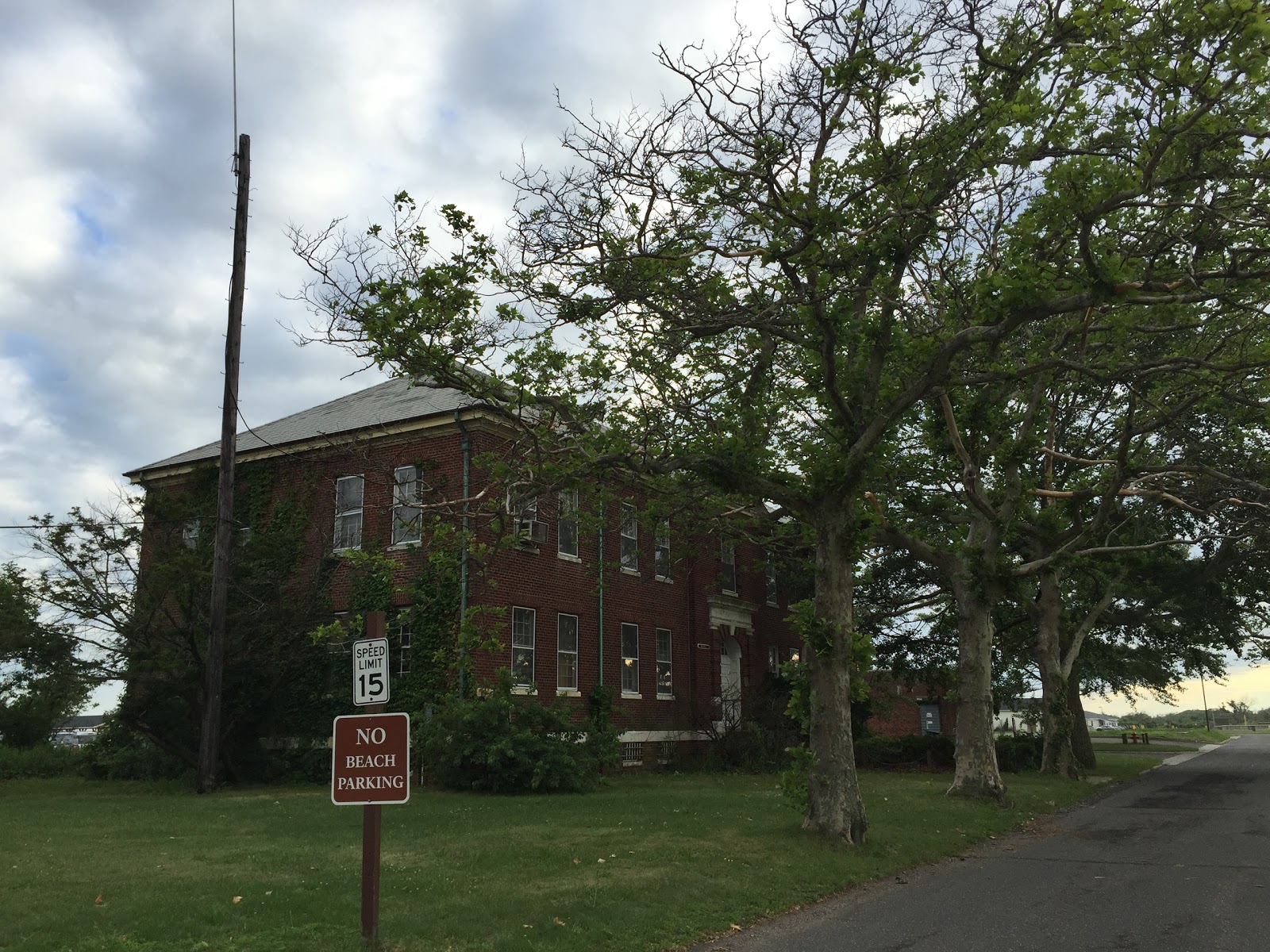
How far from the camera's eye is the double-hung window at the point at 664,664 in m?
28.7

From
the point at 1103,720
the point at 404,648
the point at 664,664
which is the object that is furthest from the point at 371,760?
the point at 1103,720

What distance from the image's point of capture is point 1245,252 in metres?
10.8

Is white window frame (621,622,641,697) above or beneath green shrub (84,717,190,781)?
above

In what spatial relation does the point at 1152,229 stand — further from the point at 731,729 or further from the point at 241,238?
the point at 731,729

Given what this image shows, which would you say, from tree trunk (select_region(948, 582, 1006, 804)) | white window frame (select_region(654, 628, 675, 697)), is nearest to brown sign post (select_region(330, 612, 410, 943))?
A: tree trunk (select_region(948, 582, 1006, 804))

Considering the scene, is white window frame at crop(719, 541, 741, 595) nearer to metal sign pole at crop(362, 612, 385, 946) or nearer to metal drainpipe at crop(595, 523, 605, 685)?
metal drainpipe at crop(595, 523, 605, 685)

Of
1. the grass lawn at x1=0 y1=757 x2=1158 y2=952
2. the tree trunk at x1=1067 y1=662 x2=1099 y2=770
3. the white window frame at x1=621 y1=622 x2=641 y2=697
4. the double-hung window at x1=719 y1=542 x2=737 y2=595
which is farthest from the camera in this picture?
the double-hung window at x1=719 y1=542 x2=737 y2=595

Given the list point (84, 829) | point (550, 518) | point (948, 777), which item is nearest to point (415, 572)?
point (550, 518)

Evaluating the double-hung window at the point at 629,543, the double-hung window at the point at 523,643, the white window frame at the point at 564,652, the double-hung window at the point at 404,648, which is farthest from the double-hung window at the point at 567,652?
the double-hung window at the point at 404,648

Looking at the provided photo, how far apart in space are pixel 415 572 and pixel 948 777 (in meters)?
14.9

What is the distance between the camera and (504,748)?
61.8 ft

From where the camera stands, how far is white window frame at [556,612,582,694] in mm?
24828

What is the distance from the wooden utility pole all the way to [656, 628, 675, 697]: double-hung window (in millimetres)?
12102

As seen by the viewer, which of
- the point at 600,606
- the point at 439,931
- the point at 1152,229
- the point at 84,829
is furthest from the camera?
the point at 600,606
